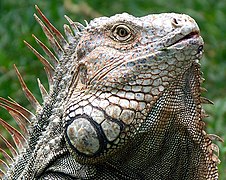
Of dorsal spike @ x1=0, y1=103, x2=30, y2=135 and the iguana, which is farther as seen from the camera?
dorsal spike @ x1=0, y1=103, x2=30, y2=135

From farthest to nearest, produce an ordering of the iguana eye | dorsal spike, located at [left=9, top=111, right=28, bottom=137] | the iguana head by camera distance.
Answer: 1. dorsal spike, located at [left=9, top=111, right=28, bottom=137]
2. the iguana eye
3. the iguana head

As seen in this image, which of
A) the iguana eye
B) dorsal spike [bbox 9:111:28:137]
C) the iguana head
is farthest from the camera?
dorsal spike [bbox 9:111:28:137]

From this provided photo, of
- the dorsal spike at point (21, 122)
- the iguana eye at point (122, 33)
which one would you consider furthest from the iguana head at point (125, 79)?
the dorsal spike at point (21, 122)

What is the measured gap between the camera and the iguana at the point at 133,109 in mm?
5082

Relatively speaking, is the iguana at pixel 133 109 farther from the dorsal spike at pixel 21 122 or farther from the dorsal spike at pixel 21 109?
the dorsal spike at pixel 21 109

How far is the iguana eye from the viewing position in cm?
530

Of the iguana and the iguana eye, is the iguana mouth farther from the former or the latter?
the iguana eye

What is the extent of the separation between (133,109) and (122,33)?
1.83ft

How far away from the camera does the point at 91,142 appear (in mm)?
5059

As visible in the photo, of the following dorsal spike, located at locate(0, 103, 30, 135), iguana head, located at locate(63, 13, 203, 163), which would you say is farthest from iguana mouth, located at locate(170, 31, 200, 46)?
dorsal spike, located at locate(0, 103, 30, 135)

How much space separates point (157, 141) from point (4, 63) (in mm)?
4655

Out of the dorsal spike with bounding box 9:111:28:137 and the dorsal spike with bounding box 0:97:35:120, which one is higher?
the dorsal spike with bounding box 0:97:35:120

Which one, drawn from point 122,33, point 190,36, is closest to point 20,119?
point 122,33

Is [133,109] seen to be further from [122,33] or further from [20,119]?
[20,119]
